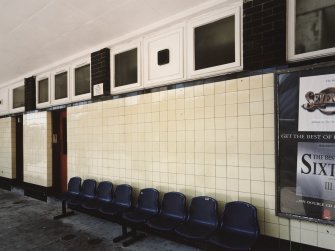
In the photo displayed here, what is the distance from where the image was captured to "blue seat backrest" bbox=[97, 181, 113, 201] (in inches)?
186

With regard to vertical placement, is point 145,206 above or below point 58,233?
above

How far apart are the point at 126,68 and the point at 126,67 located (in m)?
0.02

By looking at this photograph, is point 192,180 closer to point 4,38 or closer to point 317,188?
point 317,188

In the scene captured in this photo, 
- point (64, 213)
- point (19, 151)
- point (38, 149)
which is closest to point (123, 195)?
point (64, 213)

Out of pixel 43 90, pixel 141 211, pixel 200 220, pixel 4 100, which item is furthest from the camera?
pixel 4 100

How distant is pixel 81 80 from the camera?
5895 mm

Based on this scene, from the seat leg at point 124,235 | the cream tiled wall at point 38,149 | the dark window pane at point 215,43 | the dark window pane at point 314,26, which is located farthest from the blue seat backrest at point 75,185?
the dark window pane at point 314,26

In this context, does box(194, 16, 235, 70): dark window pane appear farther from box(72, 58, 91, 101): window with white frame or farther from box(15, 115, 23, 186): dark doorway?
box(15, 115, 23, 186): dark doorway

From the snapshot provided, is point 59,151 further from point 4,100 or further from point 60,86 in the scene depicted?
point 4,100

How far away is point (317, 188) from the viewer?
2.71 m

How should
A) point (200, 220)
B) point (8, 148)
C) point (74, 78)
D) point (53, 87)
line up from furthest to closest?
point (8, 148) → point (53, 87) → point (74, 78) → point (200, 220)

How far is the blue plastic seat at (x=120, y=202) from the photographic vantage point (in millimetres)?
4178

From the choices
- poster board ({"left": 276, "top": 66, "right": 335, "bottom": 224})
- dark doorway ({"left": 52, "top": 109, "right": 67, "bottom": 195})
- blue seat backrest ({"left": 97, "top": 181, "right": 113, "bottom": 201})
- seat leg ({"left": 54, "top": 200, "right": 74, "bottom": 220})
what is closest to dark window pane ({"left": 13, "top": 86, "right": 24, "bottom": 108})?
dark doorway ({"left": 52, "top": 109, "right": 67, "bottom": 195})

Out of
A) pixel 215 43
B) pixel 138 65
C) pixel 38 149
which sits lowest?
pixel 38 149
